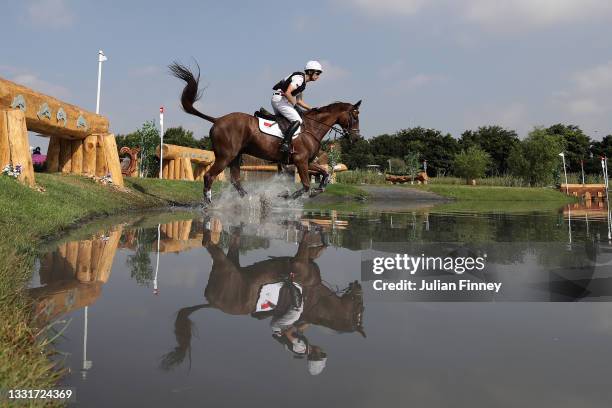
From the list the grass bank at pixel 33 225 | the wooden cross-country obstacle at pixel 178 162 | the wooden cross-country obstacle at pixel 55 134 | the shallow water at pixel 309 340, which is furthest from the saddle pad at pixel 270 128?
the wooden cross-country obstacle at pixel 178 162

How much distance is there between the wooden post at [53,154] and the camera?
53.3 ft

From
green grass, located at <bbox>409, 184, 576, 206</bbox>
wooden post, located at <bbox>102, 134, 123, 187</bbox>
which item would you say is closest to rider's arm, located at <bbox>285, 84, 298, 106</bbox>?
wooden post, located at <bbox>102, 134, 123, 187</bbox>

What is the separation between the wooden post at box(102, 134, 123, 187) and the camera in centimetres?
1585

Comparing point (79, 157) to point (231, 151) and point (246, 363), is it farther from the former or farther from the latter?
point (246, 363)

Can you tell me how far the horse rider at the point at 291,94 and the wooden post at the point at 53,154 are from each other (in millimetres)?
9637

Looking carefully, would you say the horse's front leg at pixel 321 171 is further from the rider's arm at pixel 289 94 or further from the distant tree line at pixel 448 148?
the distant tree line at pixel 448 148

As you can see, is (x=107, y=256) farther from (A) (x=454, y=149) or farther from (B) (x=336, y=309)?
(A) (x=454, y=149)

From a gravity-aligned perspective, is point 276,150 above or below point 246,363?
above

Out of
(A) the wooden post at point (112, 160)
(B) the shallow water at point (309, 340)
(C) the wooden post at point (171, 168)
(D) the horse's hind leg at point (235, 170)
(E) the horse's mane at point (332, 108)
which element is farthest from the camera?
(C) the wooden post at point (171, 168)

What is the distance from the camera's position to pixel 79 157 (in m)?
16.4

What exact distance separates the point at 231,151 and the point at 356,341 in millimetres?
8495

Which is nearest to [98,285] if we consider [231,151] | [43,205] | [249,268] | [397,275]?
[249,268]

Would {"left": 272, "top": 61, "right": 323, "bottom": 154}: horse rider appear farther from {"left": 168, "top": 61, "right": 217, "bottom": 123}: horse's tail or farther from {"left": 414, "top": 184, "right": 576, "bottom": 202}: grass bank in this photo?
{"left": 414, "top": 184, "right": 576, "bottom": 202}: grass bank

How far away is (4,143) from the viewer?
36.3ft
